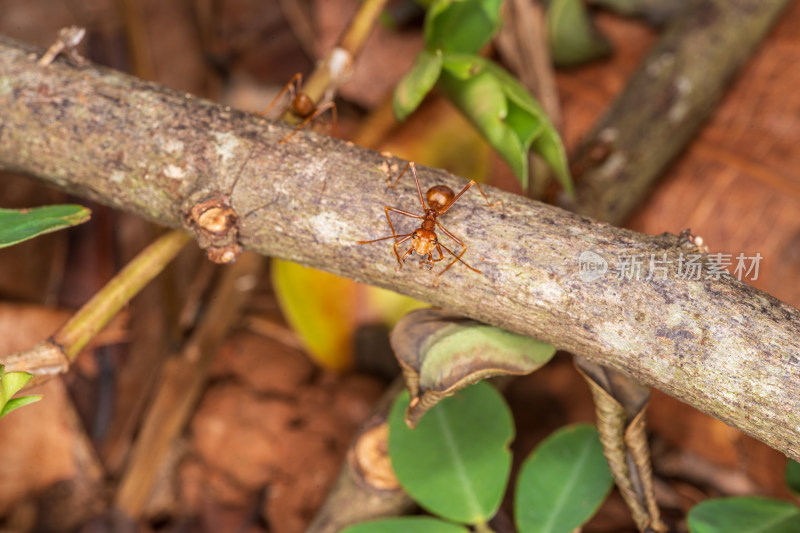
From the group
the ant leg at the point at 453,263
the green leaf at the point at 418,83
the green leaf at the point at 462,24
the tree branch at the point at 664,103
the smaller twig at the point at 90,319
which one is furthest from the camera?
the tree branch at the point at 664,103

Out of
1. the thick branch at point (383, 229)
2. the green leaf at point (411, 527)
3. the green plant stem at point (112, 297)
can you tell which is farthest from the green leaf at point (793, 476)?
the green plant stem at point (112, 297)

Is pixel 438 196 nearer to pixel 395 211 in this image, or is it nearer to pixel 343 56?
pixel 395 211

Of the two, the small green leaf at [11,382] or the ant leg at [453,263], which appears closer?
the small green leaf at [11,382]

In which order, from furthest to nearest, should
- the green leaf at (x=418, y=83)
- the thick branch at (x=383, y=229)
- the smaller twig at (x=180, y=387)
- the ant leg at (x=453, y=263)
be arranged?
the smaller twig at (x=180, y=387) → the green leaf at (x=418, y=83) → the ant leg at (x=453, y=263) → the thick branch at (x=383, y=229)

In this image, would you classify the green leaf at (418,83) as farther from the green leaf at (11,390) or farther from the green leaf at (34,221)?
the green leaf at (11,390)

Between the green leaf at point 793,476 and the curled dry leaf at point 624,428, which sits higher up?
the green leaf at point 793,476

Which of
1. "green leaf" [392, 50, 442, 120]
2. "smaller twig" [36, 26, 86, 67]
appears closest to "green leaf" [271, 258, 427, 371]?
"green leaf" [392, 50, 442, 120]

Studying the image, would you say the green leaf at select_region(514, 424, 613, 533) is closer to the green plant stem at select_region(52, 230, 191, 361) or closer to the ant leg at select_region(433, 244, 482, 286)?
the ant leg at select_region(433, 244, 482, 286)

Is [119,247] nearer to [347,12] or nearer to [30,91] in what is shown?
[30,91]
